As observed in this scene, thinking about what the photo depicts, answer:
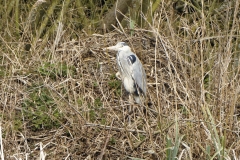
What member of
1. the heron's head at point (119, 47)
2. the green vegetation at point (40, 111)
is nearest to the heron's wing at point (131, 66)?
the heron's head at point (119, 47)

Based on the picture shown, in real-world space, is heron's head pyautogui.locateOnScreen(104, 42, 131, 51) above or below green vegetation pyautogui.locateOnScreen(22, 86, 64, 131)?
above

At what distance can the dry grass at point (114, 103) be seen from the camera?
3.18 m

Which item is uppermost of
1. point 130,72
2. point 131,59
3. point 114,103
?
point 131,59

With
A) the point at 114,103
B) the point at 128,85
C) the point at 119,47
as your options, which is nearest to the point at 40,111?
the point at 114,103

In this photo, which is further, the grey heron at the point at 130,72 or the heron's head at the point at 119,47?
the heron's head at the point at 119,47

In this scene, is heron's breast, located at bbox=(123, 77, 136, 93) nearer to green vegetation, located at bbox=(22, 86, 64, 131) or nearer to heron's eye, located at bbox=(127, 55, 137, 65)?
heron's eye, located at bbox=(127, 55, 137, 65)

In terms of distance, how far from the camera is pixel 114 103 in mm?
4289

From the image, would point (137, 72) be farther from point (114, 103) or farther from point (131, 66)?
point (114, 103)

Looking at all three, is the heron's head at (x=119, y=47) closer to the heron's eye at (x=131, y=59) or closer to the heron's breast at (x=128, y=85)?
the heron's eye at (x=131, y=59)

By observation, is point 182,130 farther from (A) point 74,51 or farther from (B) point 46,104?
(A) point 74,51

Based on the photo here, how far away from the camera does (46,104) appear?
4020 mm

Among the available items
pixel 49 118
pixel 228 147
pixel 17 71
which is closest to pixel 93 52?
pixel 17 71

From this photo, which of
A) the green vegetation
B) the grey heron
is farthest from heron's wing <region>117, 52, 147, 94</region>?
the green vegetation

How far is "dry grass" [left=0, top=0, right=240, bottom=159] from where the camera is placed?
125 inches
